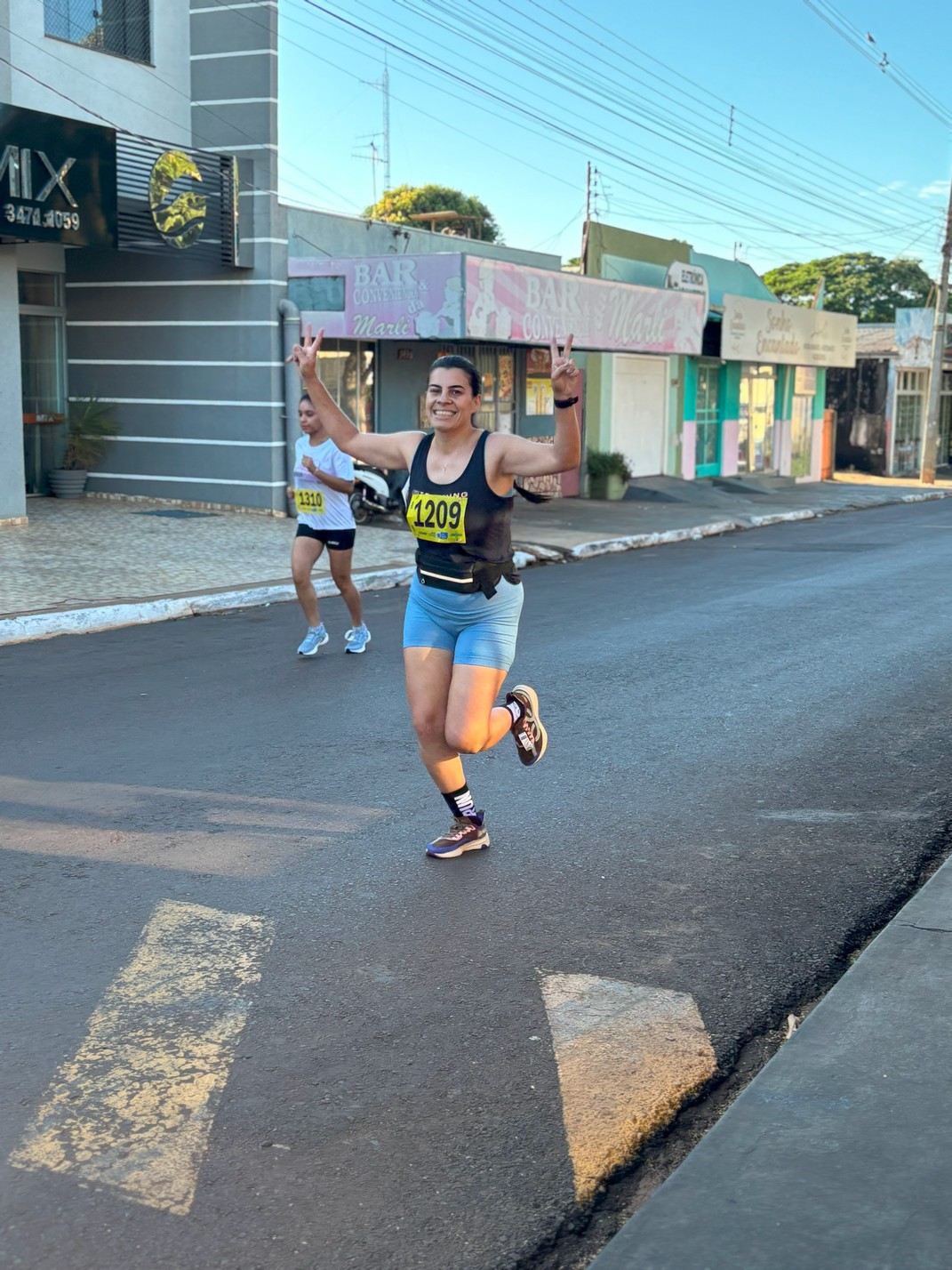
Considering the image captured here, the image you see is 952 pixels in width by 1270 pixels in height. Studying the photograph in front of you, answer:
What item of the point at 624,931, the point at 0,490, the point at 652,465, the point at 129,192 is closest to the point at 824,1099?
the point at 624,931

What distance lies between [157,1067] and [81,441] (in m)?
17.8

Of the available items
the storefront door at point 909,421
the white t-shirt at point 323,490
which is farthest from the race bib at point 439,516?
the storefront door at point 909,421

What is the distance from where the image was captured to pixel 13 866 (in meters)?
5.23

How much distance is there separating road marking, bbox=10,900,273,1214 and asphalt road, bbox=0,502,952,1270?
12mm

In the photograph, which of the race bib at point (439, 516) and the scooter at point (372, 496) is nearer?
the race bib at point (439, 516)

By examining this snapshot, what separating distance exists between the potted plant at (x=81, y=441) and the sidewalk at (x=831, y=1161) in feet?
58.6

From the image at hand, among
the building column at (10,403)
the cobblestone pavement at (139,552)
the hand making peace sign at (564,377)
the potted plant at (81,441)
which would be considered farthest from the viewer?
the potted plant at (81,441)

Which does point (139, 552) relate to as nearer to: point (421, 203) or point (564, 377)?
point (564, 377)

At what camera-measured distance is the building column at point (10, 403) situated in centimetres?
1612

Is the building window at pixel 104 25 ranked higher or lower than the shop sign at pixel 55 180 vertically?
higher

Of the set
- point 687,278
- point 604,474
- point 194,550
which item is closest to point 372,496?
point 194,550

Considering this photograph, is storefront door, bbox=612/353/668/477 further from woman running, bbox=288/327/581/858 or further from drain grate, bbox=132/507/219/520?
woman running, bbox=288/327/581/858

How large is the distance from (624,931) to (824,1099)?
1.36 meters

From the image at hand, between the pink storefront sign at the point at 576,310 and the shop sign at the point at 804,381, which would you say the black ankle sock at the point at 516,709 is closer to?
the pink storefront sign at the point at 576,310
